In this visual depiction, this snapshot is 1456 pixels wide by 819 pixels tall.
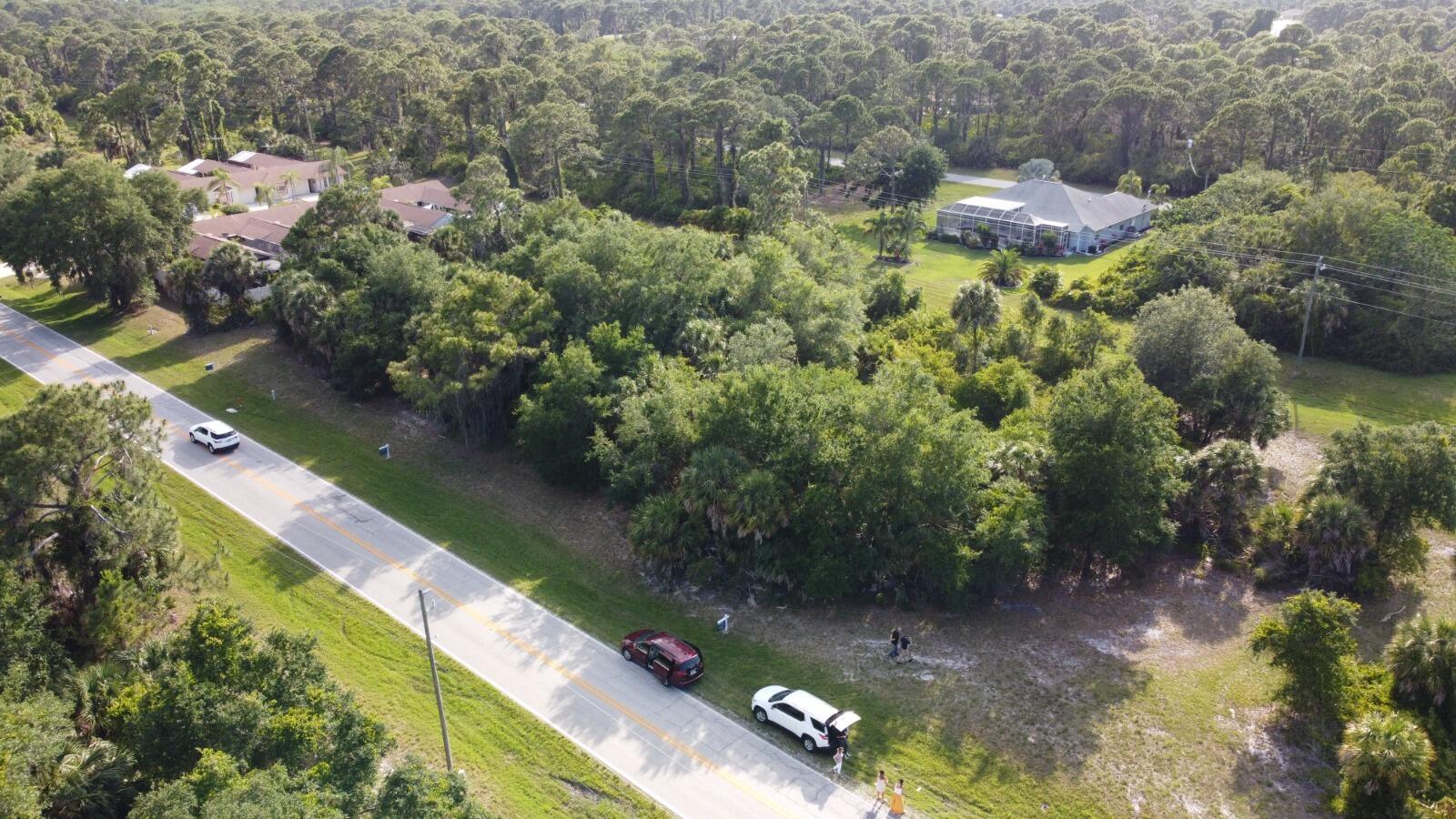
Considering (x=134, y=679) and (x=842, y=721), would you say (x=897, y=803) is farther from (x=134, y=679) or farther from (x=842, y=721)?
(x=134, y=679)

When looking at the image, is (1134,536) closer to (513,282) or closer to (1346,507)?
(1346,507)

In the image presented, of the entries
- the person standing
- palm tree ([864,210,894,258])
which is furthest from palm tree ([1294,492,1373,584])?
palm tree ([864,210,894,258])

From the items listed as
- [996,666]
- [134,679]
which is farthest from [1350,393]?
[134,679]

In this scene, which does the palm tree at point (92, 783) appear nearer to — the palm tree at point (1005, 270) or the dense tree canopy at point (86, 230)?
the dense tree canopy at point (86, 230)

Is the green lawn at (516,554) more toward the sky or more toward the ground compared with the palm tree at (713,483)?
more toward the ground

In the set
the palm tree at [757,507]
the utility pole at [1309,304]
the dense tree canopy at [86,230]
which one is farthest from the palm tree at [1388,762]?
the dense tree canopy at [86,230]

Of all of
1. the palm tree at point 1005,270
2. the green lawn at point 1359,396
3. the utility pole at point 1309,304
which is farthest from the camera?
the palm tree at point 1005,270
